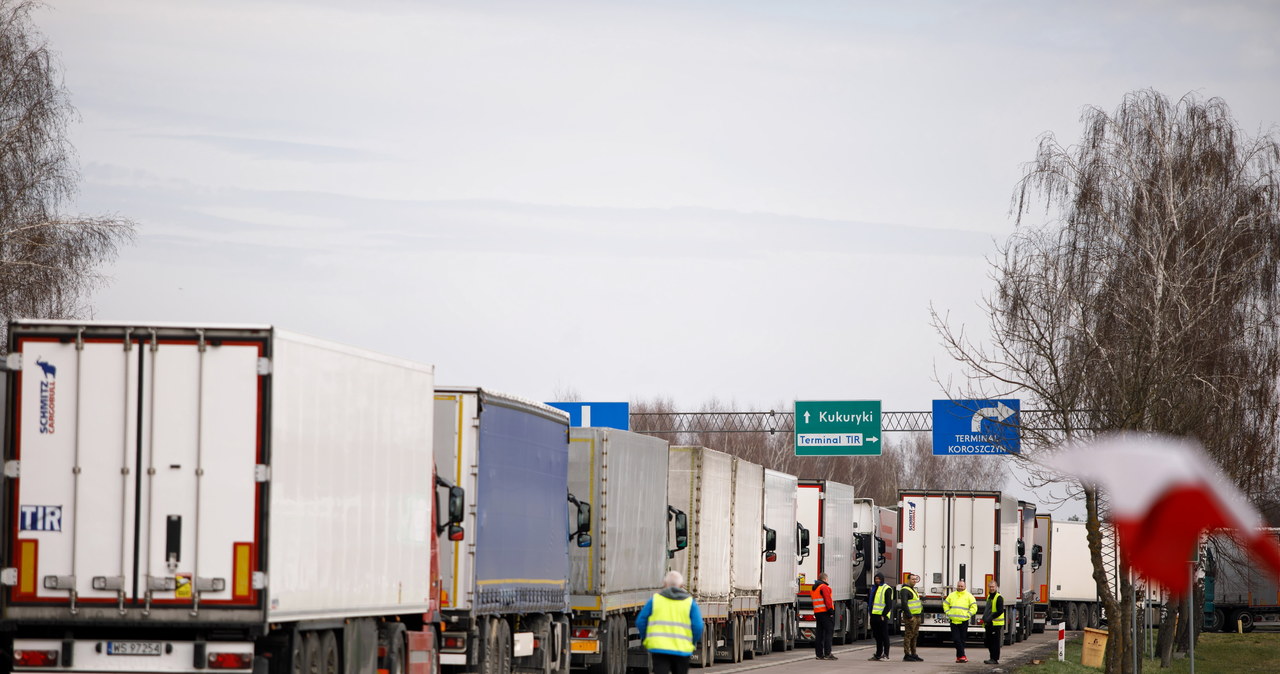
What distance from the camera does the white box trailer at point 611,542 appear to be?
72.6 feet

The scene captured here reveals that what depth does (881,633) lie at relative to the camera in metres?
32.7

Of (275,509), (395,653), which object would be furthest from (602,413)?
(275,509)

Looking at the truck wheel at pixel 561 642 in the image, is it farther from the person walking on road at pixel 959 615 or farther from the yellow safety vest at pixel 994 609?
the yellow safety vest at pixel 994 609

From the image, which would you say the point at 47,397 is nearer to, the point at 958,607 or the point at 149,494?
the point at 149,494

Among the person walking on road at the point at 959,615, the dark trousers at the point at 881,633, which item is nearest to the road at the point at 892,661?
the dark trousers at the point at 881,633

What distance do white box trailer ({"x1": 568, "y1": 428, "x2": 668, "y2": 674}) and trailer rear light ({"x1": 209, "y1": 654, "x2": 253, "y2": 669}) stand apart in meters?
9.81

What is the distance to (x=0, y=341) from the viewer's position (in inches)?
1237

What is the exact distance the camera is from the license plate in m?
12.4

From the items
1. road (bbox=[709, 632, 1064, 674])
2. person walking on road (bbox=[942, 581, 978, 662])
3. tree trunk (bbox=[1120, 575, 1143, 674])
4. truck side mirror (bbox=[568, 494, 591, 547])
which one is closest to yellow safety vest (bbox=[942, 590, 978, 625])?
person walking on road (bbox=[942, 581, 978, 662])

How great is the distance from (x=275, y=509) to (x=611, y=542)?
10.3m

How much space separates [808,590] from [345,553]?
2467 centimetres

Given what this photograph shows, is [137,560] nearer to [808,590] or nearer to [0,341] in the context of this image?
[0,341]

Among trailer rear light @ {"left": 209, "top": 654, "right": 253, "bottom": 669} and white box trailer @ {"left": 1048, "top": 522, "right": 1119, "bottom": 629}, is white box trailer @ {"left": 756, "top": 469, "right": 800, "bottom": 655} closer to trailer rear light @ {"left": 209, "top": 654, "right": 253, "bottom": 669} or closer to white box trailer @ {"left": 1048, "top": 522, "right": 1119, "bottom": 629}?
trailer rear light @ {"left": 209, "top": 654, "right": 253, "bottom": 669}

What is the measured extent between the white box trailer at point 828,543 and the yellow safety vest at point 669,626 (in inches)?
836
